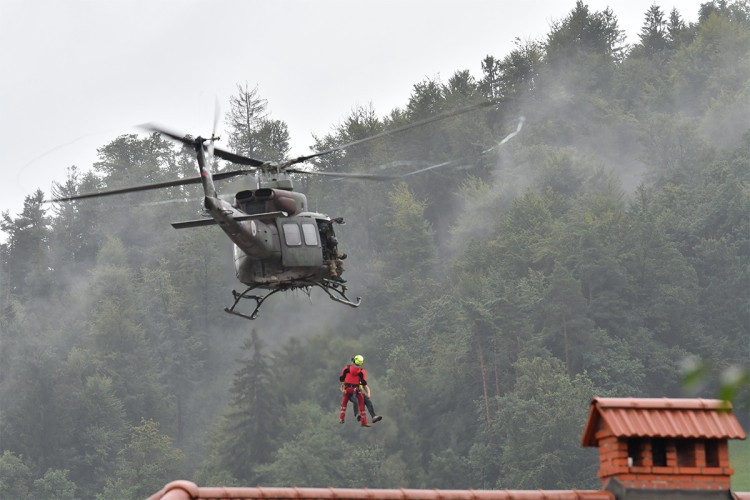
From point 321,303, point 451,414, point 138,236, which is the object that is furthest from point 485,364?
point 138,236

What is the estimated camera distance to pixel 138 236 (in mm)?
152875

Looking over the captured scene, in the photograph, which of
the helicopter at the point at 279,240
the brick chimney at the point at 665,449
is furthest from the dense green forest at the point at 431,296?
the brick chimney at the point at 665,449

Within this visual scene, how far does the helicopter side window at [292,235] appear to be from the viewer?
36.4 m

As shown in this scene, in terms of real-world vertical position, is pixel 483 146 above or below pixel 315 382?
above

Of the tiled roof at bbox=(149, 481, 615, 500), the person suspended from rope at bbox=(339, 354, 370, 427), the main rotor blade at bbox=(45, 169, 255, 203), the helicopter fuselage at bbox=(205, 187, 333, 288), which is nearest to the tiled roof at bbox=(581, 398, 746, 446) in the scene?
the tiled roof at bbox=(149, 481, 615, 500)

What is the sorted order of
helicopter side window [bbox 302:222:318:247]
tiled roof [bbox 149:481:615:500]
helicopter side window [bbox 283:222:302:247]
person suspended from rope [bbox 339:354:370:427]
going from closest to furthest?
1. tiled roof [bbox 149:481:615:500]
2. person suspended from rope [bbox 339:354:370:427]
3. helicopter side window [bbox 283:222:302:247]
4. helicopter side window [bbox 302:222:318:247]

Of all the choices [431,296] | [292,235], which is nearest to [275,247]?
[292,235]

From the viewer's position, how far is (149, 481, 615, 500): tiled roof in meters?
17.3

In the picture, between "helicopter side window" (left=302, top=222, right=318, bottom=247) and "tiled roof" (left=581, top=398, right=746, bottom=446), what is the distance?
18505 mm

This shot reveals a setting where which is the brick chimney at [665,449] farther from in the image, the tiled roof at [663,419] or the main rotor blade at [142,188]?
the main rotor blade at [142,188]

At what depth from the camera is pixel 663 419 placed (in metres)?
18.1

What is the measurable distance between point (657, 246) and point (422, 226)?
21.7m

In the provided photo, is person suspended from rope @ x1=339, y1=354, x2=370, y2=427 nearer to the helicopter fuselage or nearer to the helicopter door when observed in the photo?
the helicopter fuselage

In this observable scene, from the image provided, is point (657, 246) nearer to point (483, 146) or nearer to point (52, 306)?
point (483, 146)
